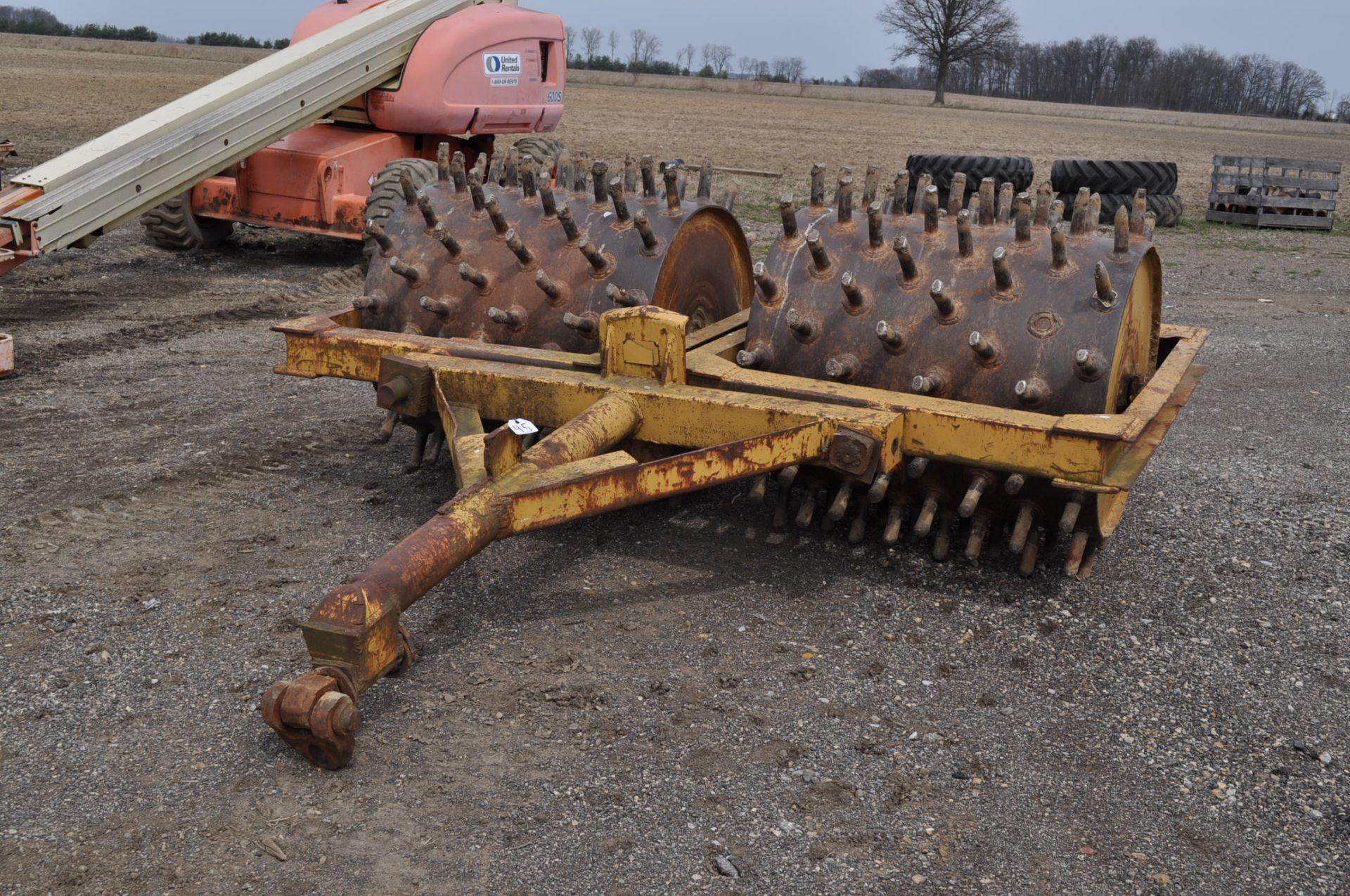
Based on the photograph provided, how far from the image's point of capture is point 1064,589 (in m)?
4.13

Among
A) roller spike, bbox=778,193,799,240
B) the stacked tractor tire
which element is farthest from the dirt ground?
the stacked tractor tire

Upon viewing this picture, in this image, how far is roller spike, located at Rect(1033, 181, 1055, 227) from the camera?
4344 mm

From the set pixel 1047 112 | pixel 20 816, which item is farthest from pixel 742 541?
pixel 1047 112

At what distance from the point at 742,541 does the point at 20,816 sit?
2.41 meters

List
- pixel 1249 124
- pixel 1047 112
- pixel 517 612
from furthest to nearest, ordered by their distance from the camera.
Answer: pixel 1249 124, pixel 1047 112, pixel 517 612

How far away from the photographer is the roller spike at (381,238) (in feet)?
15.9

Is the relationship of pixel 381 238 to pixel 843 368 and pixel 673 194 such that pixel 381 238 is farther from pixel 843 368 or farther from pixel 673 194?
pixel 843 368

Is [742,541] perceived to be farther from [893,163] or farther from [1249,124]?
[1249,124]

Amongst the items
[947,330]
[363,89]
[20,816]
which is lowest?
[20,816]

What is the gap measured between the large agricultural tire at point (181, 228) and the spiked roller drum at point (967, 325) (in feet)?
24.1

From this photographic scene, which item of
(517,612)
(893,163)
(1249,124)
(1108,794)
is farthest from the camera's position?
(1249,124)

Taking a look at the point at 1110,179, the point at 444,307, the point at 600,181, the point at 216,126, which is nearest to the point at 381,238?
the point at 444,307

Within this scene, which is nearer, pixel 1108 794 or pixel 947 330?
pixel 1108 794

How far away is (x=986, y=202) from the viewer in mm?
4316
